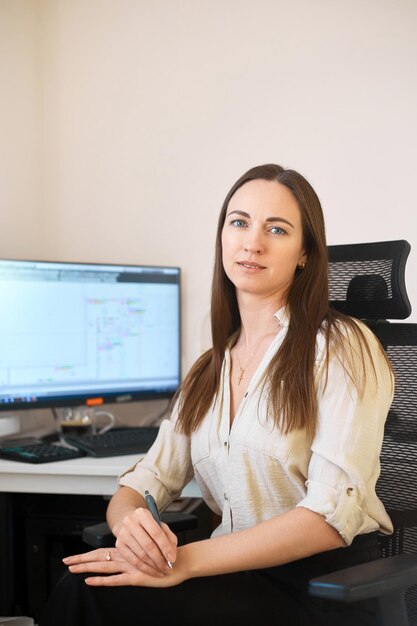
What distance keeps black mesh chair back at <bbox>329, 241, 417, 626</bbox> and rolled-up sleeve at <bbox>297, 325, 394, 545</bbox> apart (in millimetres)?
114

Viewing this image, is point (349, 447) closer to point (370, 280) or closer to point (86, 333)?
point (370, 280)

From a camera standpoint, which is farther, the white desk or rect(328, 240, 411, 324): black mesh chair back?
the white desk

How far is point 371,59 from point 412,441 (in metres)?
1.27

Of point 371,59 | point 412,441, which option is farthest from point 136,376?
point 371,59

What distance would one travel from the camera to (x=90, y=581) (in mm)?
1423

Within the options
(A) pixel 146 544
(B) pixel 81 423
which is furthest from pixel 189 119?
(A) pixel 146 544

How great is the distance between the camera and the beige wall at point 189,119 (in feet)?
7.66

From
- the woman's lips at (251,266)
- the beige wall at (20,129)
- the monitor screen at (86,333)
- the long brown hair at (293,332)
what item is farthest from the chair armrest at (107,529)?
the beige wall at (20,129)

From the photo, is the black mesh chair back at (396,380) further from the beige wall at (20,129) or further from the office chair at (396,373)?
the beige wall at (20,129)

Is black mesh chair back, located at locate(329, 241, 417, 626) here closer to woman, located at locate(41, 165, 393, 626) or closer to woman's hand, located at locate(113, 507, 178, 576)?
woman, located at locate(41, 165, 393, 626)

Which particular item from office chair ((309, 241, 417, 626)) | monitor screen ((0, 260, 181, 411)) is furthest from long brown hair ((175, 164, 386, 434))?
monitor screen ((0, 260, 181, 411))

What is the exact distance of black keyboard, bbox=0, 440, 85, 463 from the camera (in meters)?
2.01

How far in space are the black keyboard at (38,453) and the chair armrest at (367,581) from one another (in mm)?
1060

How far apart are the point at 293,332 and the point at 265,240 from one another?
0.20 metres
